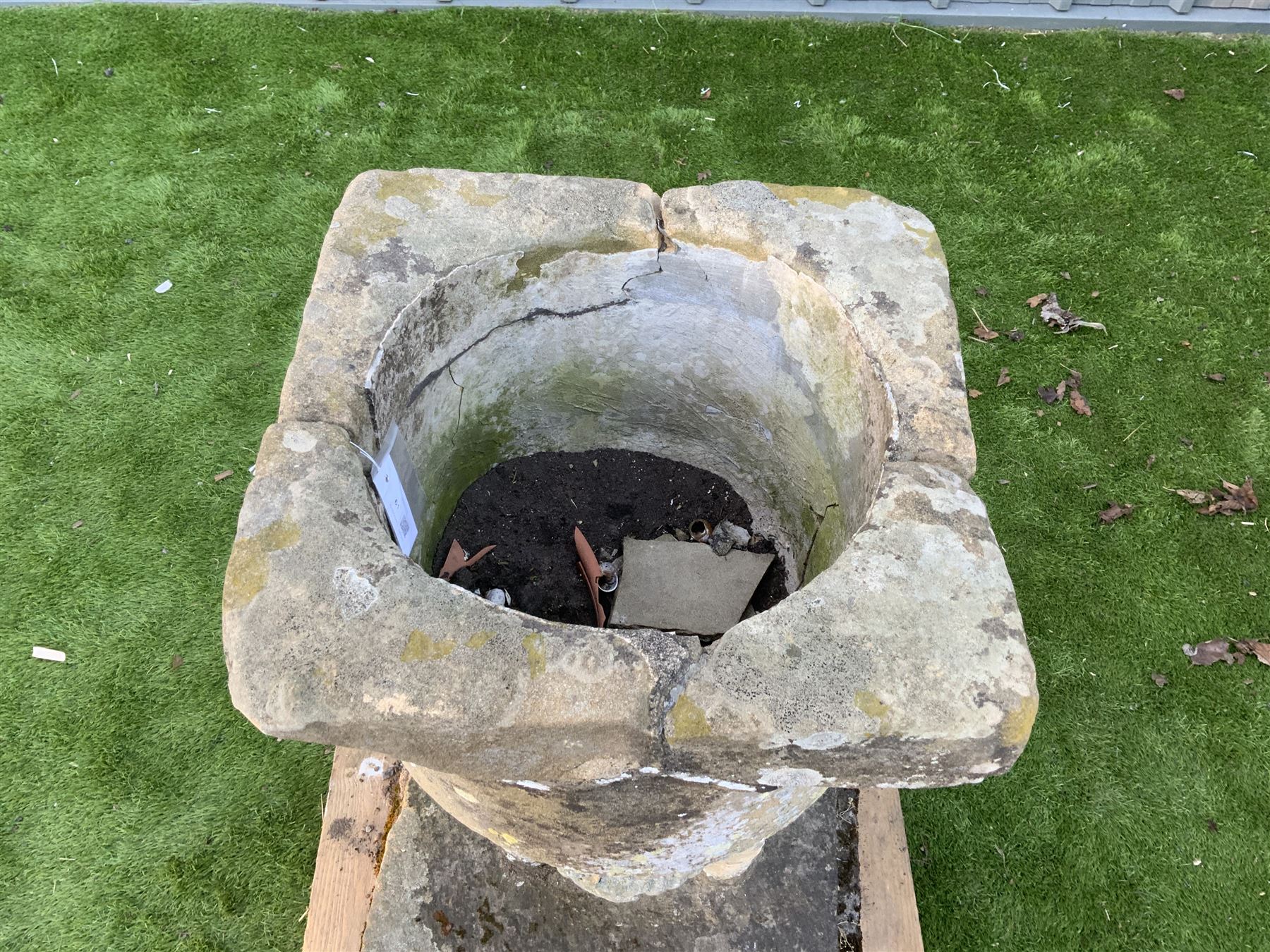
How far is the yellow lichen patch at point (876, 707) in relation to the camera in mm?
1296

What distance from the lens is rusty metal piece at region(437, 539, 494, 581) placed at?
2322mm

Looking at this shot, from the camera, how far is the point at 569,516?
8.37ft

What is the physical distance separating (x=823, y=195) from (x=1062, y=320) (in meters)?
2.18

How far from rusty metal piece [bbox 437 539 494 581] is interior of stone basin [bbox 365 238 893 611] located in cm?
8

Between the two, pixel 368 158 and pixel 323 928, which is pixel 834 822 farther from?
pixel 368 158

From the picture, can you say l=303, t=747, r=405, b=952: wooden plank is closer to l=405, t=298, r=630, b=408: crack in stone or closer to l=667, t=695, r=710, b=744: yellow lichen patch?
l=405, t=298, r=630, b=408: crack in stone

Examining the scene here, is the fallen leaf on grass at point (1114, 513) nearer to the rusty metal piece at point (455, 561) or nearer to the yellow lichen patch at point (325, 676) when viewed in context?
the rusty metal piece at point (455, 561)

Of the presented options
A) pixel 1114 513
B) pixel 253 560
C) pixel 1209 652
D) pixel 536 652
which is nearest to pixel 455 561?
pixel 253 560

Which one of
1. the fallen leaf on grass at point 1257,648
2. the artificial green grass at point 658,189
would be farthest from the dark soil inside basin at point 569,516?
the fallen leaf on grass at point 1257,648

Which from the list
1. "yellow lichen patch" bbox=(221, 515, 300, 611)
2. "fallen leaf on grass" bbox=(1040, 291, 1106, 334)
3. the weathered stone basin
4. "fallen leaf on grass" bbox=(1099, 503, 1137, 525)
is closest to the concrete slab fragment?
the weathered stone basin

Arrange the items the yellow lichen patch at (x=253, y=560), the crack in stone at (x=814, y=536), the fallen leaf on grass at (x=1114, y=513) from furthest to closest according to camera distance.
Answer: the fallen leaf on grass at (x=1114, y=513) < the crack in stone at (x=814, y=536) < the yellow lichen patch at (x=253, y=560)

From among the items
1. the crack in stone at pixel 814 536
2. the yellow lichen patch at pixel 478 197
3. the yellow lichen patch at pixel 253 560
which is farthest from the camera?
the crack in stone at pixel 814 536

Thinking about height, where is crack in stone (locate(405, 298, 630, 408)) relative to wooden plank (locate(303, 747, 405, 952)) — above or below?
above

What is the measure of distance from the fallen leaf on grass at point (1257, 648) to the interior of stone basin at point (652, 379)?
5.99ft
